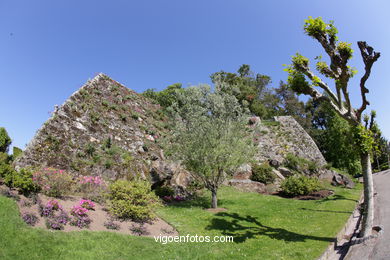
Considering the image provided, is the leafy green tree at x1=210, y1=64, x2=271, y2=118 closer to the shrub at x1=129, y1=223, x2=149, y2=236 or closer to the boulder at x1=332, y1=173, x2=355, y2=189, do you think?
the boulder at x1=332, y1=173, x2=355, y2=189

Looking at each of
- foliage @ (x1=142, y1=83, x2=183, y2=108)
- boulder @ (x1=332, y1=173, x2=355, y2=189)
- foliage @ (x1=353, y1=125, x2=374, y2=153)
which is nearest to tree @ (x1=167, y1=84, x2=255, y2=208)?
foliage @ (x1=353, y1=125, x2=374, y2=153)

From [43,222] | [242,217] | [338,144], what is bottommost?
[242,217]

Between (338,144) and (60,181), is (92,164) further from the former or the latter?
(338,144)

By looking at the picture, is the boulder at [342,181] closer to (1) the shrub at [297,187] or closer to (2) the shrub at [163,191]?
(1) the shrub at [297,187]

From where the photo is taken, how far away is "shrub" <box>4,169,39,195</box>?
1109cm

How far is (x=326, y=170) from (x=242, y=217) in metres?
21.8

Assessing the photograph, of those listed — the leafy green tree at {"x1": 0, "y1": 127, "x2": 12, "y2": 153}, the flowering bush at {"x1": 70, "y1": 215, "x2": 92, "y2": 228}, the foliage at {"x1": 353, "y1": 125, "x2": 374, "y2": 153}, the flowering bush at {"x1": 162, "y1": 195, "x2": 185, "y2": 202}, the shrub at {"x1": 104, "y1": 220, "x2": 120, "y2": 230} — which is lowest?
the flowering bush at {"x1": 162, "y1": 195, "x2": 185, "y2": 202}

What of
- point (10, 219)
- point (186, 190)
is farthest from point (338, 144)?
point (10, 219)

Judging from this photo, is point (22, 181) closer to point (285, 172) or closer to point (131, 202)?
point (131, 202)

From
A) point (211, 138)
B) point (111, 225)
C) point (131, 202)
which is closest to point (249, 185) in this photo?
point (211, 138)

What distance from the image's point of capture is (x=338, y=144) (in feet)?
107

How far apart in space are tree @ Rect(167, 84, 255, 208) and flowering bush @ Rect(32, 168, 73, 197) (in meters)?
7.39

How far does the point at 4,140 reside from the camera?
1825cm

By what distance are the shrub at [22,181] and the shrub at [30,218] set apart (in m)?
2.20
